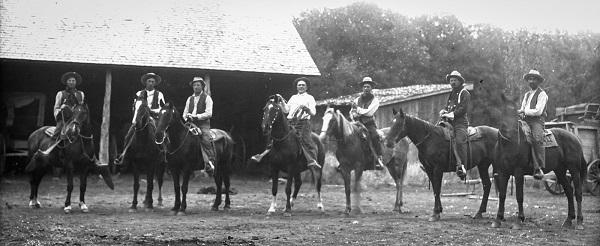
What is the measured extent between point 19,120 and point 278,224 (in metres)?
14.2

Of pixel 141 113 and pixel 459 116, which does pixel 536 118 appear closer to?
pixel 459 116

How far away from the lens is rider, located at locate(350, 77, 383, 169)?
477 inches

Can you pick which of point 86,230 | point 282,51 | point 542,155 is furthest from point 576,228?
point 282,51

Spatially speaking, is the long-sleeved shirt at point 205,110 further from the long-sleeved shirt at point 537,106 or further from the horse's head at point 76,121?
the long-sleeved shirt at point 537,106

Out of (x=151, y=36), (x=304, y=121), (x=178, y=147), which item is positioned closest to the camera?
(x=178, y=147)

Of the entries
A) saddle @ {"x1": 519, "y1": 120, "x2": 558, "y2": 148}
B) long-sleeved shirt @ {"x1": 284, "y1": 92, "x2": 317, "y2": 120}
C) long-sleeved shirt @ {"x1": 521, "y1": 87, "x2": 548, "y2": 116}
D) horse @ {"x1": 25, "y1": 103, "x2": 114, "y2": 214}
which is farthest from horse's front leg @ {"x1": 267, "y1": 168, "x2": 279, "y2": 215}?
long-sleeved shirt @ {"x1": 521, "y1": 87, "x2": 548, "y2": 116}

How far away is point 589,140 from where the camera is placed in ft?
55.8

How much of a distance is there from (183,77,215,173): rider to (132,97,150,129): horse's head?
30.8 inches

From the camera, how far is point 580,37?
26234 mm

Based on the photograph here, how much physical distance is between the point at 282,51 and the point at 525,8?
1286cm

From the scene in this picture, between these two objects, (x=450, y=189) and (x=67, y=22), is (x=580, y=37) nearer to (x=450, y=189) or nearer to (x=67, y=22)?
(x=450, y=189)

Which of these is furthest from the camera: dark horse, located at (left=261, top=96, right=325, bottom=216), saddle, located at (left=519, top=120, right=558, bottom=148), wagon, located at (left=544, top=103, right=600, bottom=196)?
wagon, located at (left=544, top=103, right=600, bottom=196)

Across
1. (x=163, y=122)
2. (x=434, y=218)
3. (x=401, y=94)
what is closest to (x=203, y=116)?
(x=163, y=122)

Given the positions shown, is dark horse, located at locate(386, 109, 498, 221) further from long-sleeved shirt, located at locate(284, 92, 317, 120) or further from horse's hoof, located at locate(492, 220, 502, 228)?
long-sleeved shirt, located at locate(284, 92, 317, 120)
